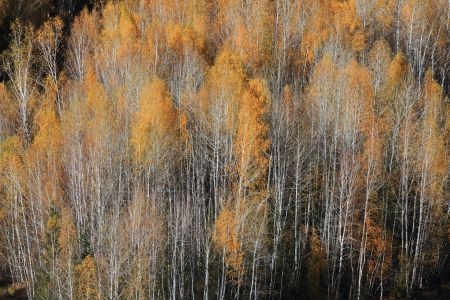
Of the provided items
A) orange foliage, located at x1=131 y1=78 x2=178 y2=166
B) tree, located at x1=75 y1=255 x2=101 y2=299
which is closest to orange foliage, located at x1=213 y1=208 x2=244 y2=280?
tree, located at x1=75 y1=255 x2=101 y2=299

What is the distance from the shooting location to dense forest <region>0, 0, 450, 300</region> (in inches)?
1001

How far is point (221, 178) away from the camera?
29.1 m

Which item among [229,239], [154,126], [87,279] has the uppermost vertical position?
[154,126]

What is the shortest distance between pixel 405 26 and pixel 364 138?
A: 20296 mm

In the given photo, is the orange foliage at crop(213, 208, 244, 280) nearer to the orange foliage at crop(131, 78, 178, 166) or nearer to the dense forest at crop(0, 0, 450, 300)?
the dense forest at crop(0, 0, 450, 300)

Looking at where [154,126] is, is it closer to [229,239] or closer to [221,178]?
[221,178]

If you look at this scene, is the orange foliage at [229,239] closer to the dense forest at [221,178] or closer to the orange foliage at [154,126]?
the dense forest at [221,178]

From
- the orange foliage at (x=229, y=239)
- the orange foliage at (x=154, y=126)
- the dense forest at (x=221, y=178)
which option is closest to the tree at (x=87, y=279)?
the dense forest at (x=221, y=178)

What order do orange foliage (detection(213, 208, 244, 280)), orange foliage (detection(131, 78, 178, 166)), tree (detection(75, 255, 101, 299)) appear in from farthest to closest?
1. orange foliage (detection(131, 78, 178, 166))
2. orange foliage (detection(213, 208, 244, 280))
3. tree (detection(75, 255, 101, 299))

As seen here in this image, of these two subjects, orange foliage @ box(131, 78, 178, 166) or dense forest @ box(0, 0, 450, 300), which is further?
orange foliage @ box(131, 78, 178, 166)

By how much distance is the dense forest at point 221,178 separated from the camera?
2542 cm

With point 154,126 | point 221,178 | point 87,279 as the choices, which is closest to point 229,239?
point 221,178

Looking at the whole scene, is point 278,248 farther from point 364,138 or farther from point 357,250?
point 364,138

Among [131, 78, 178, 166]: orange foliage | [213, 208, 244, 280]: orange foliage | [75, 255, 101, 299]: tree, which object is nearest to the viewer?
[75, 255, 101, 299]: tree
